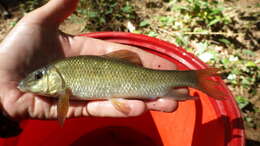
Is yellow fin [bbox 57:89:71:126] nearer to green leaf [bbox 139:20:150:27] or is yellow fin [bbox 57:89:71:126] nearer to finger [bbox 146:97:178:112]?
finger [bbox 146:97:178:112]

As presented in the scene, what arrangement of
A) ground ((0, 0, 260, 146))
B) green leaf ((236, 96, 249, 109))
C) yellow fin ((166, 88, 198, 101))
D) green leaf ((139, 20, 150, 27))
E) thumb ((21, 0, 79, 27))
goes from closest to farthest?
yellow fin ((166, 88, 198, 101)), thumb ((21, 0, 79, 27)), green leaf ((236, 96, 249, 109)), ground ((0, 0, 260, 146)), green leaf ((139, 20, 150, 27))

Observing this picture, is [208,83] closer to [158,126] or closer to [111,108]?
[111,108]

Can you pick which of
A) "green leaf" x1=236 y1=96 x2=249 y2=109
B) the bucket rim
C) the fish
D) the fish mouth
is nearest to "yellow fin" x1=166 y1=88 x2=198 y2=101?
the fish

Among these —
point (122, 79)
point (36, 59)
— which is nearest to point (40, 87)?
point (36, 59)

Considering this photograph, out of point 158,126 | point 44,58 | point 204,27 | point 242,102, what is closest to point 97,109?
point 44,58

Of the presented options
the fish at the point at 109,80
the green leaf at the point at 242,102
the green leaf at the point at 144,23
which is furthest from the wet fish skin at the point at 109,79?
the green leaf at the point at 144,23

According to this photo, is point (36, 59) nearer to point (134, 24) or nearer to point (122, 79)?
point (122, 79)
